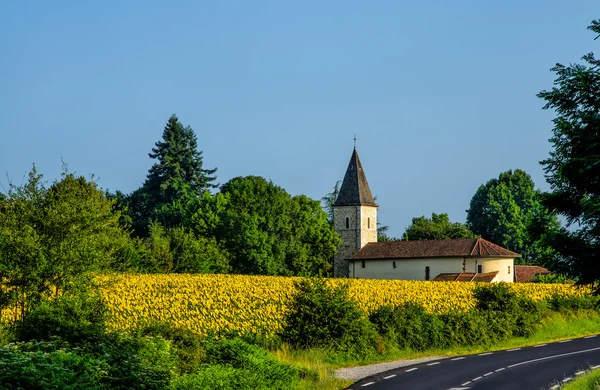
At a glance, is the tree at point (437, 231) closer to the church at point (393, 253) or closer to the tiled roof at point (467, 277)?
the church at point (393, 253)

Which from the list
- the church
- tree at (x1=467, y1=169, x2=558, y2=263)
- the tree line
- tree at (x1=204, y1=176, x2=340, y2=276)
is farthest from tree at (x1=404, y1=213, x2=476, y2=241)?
tree at (x1=204, y1=176, x2=340, y2=276)

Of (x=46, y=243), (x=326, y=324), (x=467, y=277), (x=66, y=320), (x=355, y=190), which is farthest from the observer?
(x=355, y=190)

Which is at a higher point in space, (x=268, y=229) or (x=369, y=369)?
(x=268, y=229)

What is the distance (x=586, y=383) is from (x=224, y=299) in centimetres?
A: 2103

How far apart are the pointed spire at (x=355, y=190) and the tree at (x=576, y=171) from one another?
67.3 meters

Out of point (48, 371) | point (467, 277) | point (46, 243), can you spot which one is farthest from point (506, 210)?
point (48, 371)

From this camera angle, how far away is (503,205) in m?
105

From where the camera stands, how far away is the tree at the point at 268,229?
233 feet

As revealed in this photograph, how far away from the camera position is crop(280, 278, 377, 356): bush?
30469mm

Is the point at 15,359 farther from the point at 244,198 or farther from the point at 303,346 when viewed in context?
the point at 244,198

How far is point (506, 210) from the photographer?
104 meters

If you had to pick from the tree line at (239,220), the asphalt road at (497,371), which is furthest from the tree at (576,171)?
the asphalt road at (497,371)

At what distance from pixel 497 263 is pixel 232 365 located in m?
58.0

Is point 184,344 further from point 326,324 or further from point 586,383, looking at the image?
point 586,383
